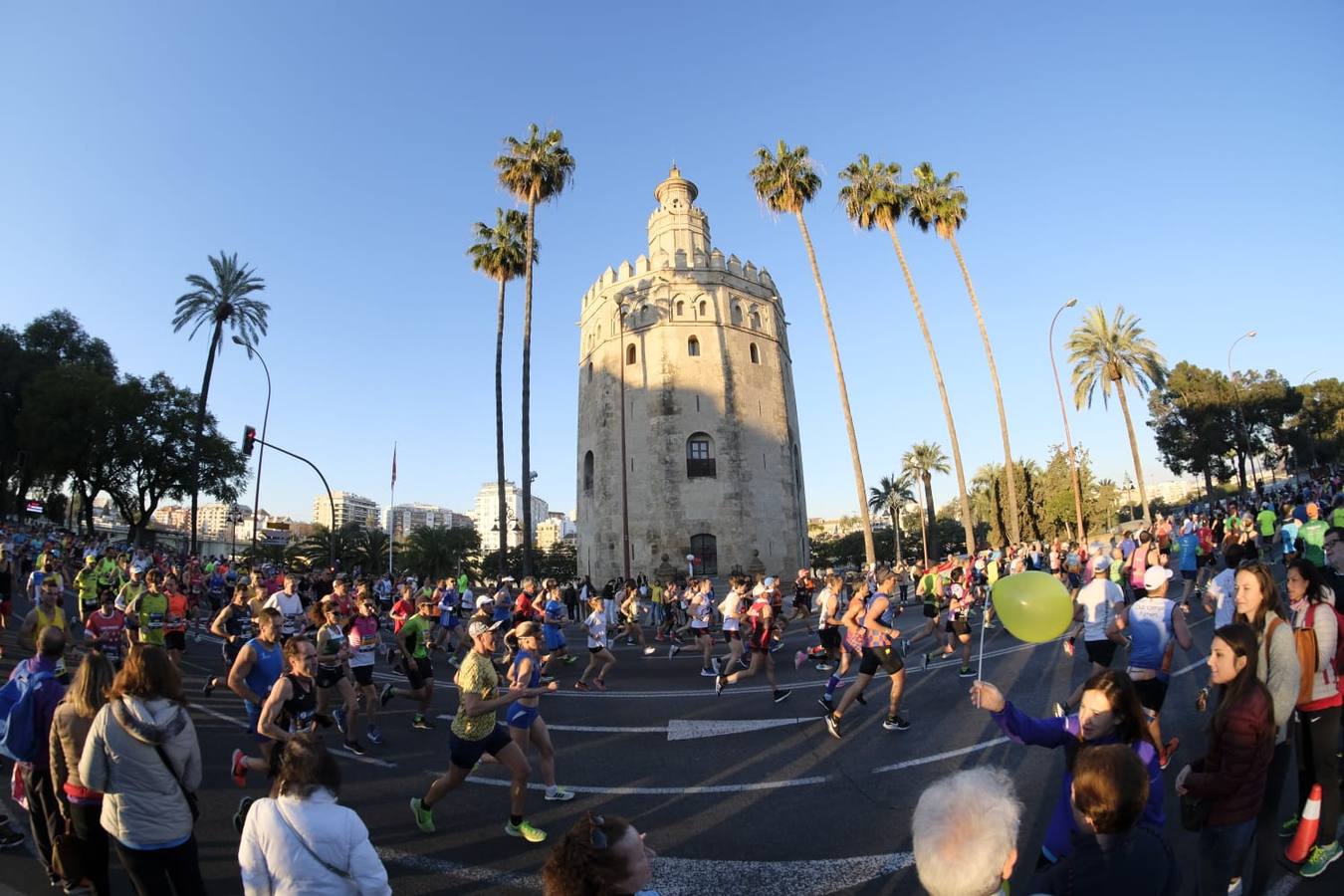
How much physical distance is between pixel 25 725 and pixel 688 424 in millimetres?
32993

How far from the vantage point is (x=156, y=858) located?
12.0 ft

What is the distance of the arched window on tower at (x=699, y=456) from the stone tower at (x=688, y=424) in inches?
2.1

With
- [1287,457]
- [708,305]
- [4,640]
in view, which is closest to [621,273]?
[708,305]

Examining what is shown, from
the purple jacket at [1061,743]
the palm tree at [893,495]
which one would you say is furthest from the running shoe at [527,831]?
the palm tree at [893,495]

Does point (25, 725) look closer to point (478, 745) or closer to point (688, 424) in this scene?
point (478, 745)

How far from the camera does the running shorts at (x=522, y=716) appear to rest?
620 cm

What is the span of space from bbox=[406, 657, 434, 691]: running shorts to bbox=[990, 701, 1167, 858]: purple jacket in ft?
26.3

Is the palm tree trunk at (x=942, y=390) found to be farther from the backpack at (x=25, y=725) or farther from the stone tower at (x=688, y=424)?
the backpack at (x=25, y=725)

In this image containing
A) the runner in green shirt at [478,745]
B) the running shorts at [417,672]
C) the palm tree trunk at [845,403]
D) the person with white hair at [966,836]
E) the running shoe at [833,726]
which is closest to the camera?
the person with white hair at [966,836]

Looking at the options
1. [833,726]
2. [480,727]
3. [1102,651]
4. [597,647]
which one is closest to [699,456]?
[597,647]

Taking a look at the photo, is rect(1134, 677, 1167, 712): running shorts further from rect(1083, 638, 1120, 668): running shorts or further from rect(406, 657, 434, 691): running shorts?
rect(406, 657, 434, 691): running shorts

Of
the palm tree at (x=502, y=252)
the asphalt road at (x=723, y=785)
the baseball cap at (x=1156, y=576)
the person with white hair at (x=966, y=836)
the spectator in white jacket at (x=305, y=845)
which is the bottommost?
the asphalt road at (x=723, y=785)

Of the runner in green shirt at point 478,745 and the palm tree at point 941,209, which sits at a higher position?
the palm tree at point 941,209

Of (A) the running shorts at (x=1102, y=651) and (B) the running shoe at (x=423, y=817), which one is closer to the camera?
(B) the running shoe at (x=423, y=817)
